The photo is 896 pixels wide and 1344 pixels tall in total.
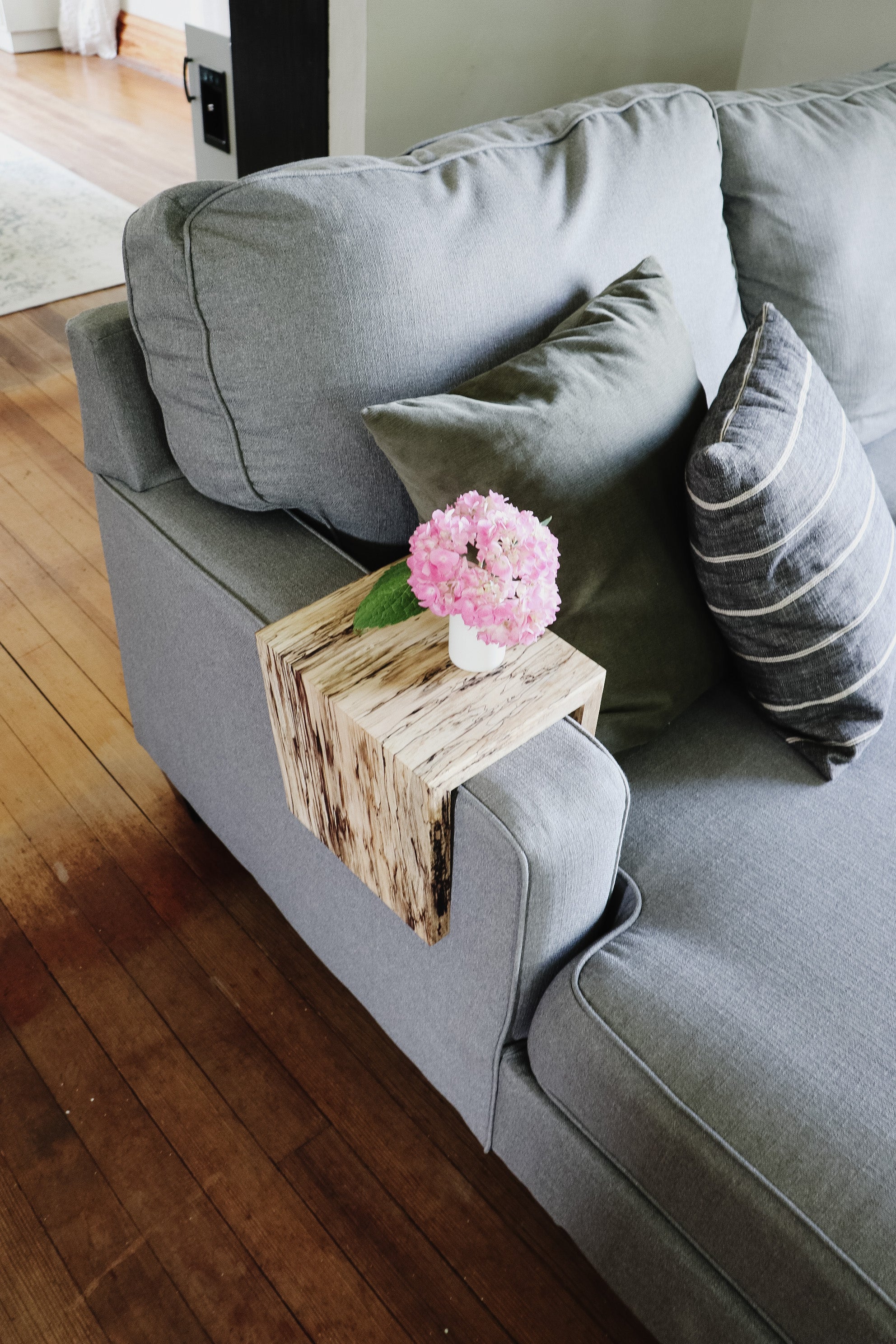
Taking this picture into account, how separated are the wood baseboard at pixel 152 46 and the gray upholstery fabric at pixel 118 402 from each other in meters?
4.74

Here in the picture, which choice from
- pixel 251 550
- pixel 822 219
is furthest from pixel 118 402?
pixel 822 219

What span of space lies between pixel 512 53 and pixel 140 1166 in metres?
2.15

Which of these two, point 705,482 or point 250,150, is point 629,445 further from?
point 250,150

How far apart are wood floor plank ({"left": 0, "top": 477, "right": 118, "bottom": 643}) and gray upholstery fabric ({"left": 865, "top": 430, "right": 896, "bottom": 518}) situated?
135cm

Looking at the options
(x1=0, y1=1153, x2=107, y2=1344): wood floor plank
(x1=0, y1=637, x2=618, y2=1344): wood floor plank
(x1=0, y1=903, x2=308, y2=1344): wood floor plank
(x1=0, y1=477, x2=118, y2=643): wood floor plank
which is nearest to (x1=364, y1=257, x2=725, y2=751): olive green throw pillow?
(x1=0, y1=637, x2=618, y2=1344): wood floor plank

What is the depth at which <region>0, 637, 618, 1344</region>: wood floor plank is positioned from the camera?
1080 mm

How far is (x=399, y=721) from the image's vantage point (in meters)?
0.84

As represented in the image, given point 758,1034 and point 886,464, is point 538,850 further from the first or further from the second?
point 886,464

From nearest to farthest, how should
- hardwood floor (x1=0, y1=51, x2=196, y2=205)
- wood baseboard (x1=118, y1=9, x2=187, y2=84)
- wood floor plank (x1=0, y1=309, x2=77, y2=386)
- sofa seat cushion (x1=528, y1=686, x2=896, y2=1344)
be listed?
1. sofa seat cushion (x1=528, y1=686, x2=896, y2=1344)
2. wood floor plank (x1=0, y1=309, x2=77, y2=386)
3. hardwood floor (x1=0, y1=51, x2=196, y2=205)
4. wood baseboard (x1=118, y1=9, x2=187, y2=84)

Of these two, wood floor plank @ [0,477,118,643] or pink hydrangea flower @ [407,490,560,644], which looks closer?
pink hydrangea flower @ [407,490,560,644]

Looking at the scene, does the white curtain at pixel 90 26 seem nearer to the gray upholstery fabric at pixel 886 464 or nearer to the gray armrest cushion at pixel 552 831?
the gray upholstery fabric at pixel 886 464

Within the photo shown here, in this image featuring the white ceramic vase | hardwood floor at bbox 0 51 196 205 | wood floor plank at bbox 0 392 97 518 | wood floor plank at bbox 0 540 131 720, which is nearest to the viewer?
the white ceramic vase

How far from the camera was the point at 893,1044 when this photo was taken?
0.85 metres

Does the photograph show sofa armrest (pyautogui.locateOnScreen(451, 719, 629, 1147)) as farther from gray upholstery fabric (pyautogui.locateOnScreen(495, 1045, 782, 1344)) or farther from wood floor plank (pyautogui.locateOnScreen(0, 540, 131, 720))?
wood floor plank (pyautogui.locateOnScreen(0, 540, 131, 720))
